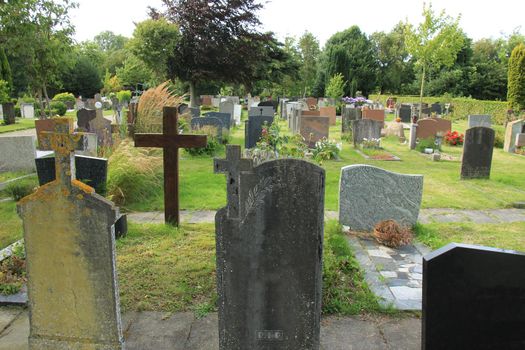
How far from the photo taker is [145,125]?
10648 millimetres

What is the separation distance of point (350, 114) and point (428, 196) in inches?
393

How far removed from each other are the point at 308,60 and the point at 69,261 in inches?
1821

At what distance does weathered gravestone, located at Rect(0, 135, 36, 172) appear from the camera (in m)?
10.1

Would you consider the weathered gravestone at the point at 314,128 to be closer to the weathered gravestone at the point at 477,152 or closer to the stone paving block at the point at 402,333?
the weathered gravestone at the point at 477,152

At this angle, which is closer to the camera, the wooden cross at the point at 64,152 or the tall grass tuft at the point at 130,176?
the wooden cross at the point at 64,152

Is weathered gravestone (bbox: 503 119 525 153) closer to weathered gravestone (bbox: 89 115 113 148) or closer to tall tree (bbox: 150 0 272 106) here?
weathered gravestone (bbox: 89 115 113 148)

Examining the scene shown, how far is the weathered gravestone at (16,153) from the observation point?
33.2 feet

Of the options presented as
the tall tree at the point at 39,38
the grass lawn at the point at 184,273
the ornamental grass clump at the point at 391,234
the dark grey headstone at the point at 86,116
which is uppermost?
the tall tree at the point at 39,38

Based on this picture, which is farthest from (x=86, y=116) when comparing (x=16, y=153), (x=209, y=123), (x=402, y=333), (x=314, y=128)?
(x=402, y=333)

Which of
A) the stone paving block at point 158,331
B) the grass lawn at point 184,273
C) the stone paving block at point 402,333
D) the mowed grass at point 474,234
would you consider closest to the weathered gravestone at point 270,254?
the stone paving block at point 158,331

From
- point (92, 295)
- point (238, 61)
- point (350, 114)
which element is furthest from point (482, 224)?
point (238, 61)

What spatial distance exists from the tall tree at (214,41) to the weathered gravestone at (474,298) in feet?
95.1

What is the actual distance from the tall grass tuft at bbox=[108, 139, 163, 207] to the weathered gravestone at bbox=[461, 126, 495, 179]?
22.8 feet

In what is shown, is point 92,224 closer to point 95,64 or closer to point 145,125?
point 145,125
